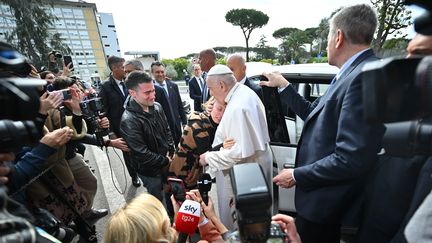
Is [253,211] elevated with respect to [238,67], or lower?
lower

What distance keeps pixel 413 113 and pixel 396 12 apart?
996cm

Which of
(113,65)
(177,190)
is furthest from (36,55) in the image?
(177,190)

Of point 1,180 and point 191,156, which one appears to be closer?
point 1,180

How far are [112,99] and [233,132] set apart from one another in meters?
2.72

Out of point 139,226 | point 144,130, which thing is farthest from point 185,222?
point 144,130

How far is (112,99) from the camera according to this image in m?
4.00

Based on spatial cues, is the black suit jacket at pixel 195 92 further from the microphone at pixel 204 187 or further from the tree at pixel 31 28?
the tree at pixel 31 28

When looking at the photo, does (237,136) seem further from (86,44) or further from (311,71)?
(86,44)

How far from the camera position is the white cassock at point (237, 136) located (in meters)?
1.99

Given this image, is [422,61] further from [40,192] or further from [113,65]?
[113,65]

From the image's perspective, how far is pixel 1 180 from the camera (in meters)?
0.84

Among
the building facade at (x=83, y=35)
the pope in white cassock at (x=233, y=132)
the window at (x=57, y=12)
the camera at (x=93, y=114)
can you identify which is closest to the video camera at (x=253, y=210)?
the pope in white cassock at (x=233, y=132)

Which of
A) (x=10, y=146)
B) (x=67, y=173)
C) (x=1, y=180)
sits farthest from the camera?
(x=67, y=173)

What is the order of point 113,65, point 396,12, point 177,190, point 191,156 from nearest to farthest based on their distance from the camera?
1. point 177,190
2. point 191,156
3. point 113,65
4. point 396,12
